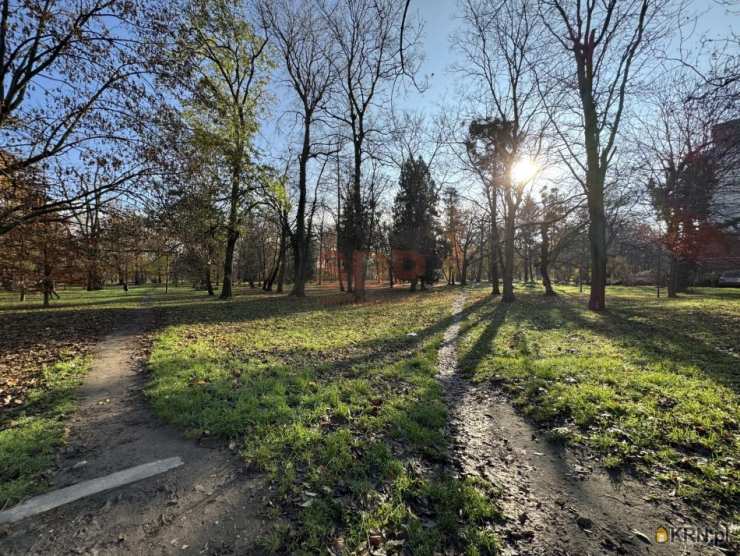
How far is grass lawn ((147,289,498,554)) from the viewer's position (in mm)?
2420

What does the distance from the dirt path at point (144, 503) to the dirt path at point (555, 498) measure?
222 centimetres

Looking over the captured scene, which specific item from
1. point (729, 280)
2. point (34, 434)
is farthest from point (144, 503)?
point (729, 280)

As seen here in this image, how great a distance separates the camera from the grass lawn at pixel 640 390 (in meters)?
3.05

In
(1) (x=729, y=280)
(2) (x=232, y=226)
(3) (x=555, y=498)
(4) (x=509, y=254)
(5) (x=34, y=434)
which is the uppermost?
(2) (x=232, y=226)

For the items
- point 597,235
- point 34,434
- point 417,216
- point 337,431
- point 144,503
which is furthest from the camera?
point 417,216

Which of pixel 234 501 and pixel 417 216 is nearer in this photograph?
Result: pixel 234 501

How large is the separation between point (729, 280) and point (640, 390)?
46669mm

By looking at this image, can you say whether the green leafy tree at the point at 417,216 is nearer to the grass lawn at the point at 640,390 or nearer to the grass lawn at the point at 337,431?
the grass lawn at the point at 640,390

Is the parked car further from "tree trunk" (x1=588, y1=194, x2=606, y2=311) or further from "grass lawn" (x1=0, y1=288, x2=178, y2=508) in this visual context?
"grass lawn" (x1=0, y1=288, x2=178, y2=508)

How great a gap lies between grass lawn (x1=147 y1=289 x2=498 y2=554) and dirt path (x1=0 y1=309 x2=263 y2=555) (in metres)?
0.26

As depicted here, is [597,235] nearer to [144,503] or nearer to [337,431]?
[337,431]

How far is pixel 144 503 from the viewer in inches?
105

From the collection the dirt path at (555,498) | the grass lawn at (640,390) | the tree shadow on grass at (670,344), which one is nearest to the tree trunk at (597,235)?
the tree shadow on grass at (670,344)

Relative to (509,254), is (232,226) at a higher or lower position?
higher
